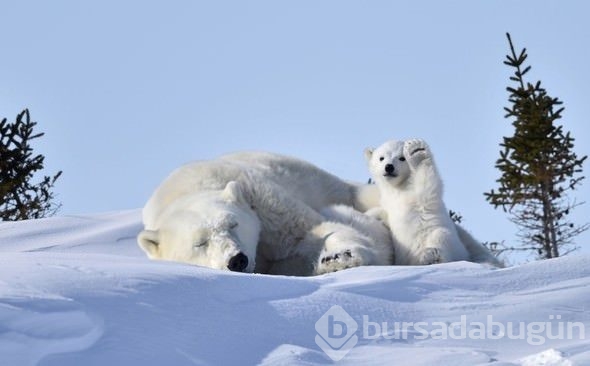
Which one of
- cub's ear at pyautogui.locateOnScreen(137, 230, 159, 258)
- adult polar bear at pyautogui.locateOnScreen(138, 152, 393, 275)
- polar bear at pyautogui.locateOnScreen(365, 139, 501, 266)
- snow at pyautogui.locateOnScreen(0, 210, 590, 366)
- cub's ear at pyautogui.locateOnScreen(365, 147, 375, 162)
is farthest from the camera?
cub's ear at pyautogui.locateOnScreen(365, 147, 375, 162)

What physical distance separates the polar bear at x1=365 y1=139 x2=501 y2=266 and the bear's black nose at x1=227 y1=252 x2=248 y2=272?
1.24 metres

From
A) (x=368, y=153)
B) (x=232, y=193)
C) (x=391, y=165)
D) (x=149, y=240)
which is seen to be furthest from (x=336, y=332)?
(x=368, y=153)

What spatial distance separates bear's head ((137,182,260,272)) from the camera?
6715mm

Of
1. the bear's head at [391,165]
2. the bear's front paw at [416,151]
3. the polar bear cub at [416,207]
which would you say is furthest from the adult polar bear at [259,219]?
the bear's front paw at [416,151]

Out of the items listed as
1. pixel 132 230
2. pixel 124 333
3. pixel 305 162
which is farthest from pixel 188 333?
pixel 132 230

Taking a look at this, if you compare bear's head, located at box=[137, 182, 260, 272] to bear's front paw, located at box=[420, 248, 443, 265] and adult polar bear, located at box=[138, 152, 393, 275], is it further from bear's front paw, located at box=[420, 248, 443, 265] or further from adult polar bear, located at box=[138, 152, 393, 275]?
bear's front paw, located at box=[420, 248, 443, 265]

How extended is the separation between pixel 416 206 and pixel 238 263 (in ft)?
4.74

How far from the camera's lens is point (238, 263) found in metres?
6.60

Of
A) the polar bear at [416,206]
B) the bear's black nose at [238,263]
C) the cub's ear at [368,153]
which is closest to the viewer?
the bear's black nose at [238,263]

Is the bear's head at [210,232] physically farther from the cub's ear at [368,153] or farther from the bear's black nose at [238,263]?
the cub's ear at [368,153]

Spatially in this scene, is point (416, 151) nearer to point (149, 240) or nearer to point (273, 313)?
point (149, 240)

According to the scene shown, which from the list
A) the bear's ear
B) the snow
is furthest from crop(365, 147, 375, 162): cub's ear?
the snow

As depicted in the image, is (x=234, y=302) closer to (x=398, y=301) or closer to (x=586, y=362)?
(x=398, y=301)

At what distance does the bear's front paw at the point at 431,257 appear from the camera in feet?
23.7
